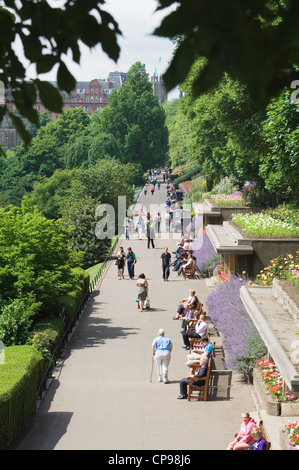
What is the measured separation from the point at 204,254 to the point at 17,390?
19.7 meters

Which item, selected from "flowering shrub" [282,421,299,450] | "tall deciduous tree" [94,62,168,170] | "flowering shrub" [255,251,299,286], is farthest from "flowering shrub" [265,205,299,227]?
"tall deciduous tree" [94,62,168,170]

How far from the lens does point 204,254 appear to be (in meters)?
33.0

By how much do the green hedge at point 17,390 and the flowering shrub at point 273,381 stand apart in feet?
14.2

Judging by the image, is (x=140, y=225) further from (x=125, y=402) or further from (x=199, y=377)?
(x=125, y=402)

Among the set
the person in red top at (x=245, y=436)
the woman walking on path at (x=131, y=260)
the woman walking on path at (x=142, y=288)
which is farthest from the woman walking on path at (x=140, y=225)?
the person in red top at (x=245, y=436)

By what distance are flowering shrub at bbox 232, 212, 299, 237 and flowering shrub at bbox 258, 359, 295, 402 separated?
9747 mm

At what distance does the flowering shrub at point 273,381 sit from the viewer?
1420 centimetres

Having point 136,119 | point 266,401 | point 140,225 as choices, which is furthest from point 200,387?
point 136,119

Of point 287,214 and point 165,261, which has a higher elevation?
point 287,214

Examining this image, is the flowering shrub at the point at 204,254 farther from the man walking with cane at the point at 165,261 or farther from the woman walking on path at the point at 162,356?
the woman walking on path at the point at 162,356
